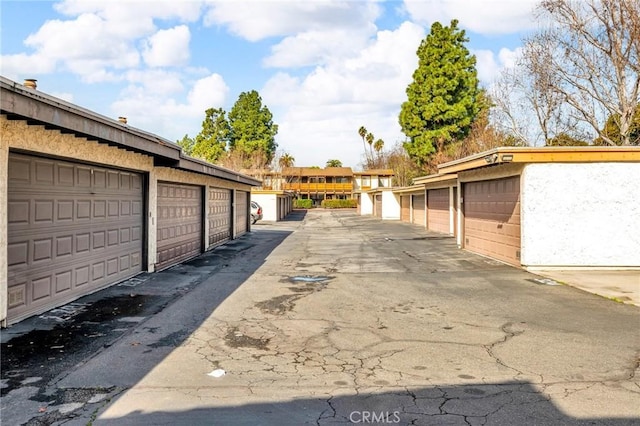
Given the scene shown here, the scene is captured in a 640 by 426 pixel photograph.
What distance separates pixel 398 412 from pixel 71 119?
5.84m

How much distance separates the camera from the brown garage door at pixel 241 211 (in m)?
23.8

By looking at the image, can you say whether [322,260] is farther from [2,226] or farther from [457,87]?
[457,87]

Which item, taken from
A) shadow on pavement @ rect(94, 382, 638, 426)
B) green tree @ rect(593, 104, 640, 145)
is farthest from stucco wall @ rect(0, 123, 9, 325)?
green tree @ rect(593, 104, 640, 145)

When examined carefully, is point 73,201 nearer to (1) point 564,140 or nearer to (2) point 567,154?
(2) point 567,154

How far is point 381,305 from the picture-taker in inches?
327

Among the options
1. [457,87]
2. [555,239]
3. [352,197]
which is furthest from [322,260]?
[352,197]

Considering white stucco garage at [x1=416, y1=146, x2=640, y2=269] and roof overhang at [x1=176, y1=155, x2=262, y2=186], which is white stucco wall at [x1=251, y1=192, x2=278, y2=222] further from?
white stucco garage at [x1=416, y1=146, x2=640, y2=269]

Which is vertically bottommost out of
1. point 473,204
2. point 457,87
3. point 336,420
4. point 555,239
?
point 336,420

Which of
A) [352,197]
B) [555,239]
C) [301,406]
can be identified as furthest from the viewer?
[352,197]

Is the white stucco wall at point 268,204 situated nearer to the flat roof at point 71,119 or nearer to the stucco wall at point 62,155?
the stucco wall at point 62,155

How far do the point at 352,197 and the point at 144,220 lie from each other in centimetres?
6791

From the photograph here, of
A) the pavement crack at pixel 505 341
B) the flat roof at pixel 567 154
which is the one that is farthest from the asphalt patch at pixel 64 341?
the flat roof at pixel 567 154

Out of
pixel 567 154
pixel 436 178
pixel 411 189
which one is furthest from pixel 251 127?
pixel 567 154

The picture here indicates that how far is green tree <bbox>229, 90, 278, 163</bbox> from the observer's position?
64.4 meters
